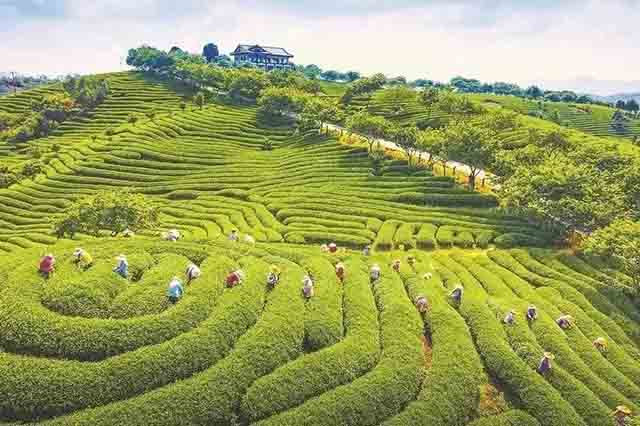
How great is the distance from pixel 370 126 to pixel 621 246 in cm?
4162

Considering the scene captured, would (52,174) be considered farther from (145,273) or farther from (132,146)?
(145,273)

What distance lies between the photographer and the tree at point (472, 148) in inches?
2062

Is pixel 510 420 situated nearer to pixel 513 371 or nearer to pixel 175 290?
pixel 513 371

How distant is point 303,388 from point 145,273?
8423 mm

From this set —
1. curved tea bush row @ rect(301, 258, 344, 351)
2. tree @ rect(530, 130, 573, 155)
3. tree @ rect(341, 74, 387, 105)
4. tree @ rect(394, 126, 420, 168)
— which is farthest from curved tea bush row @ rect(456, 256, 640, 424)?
tree @ rect(341, 74, 387, 105)

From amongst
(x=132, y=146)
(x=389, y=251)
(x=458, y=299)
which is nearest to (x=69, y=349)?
(x=458, y=299)

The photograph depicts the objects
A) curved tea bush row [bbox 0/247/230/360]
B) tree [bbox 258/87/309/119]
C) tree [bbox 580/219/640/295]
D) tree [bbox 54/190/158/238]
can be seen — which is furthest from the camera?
tree [bbox 258/87/309/119]

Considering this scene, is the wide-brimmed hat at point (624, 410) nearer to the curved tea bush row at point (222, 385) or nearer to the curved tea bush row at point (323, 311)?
the curved tea bush row at point (323, 311)

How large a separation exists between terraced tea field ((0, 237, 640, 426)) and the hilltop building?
171545 mm

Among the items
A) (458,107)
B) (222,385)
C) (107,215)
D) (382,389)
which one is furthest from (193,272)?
(458,107)

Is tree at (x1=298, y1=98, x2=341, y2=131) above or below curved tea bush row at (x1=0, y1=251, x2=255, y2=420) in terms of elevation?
above

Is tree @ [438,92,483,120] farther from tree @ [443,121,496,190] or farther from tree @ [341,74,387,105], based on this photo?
tree @ [443,121,496,190]

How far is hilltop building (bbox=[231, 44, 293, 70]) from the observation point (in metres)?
184

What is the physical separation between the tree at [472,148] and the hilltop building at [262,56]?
14010cm
